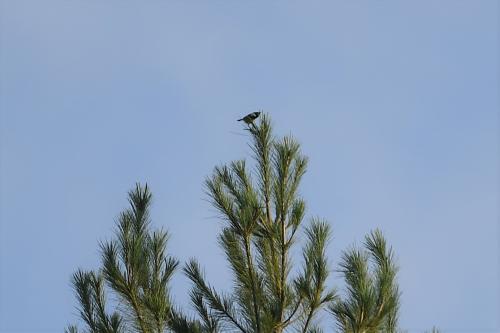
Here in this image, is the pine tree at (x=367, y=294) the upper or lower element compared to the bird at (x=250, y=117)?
lower

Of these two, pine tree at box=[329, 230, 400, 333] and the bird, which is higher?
the bird

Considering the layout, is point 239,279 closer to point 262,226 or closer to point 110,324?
point 262,226

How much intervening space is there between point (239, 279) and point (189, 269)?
0.40 meters

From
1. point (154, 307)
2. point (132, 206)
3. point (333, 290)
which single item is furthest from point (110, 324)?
point (333, 290)

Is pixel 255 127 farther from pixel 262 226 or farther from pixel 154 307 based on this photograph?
pixel 154 307

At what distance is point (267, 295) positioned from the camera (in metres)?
8.12

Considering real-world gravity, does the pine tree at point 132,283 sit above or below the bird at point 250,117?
below

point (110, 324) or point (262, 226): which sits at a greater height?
point (262, 226)

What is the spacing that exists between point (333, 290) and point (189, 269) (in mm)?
1145

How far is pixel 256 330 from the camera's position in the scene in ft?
26.1

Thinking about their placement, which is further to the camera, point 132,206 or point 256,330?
point 132,206

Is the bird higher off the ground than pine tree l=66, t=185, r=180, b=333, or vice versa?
the bird

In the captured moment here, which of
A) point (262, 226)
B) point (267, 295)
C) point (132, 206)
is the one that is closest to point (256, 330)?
point (267, 295)

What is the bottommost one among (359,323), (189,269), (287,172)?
(359,323)
